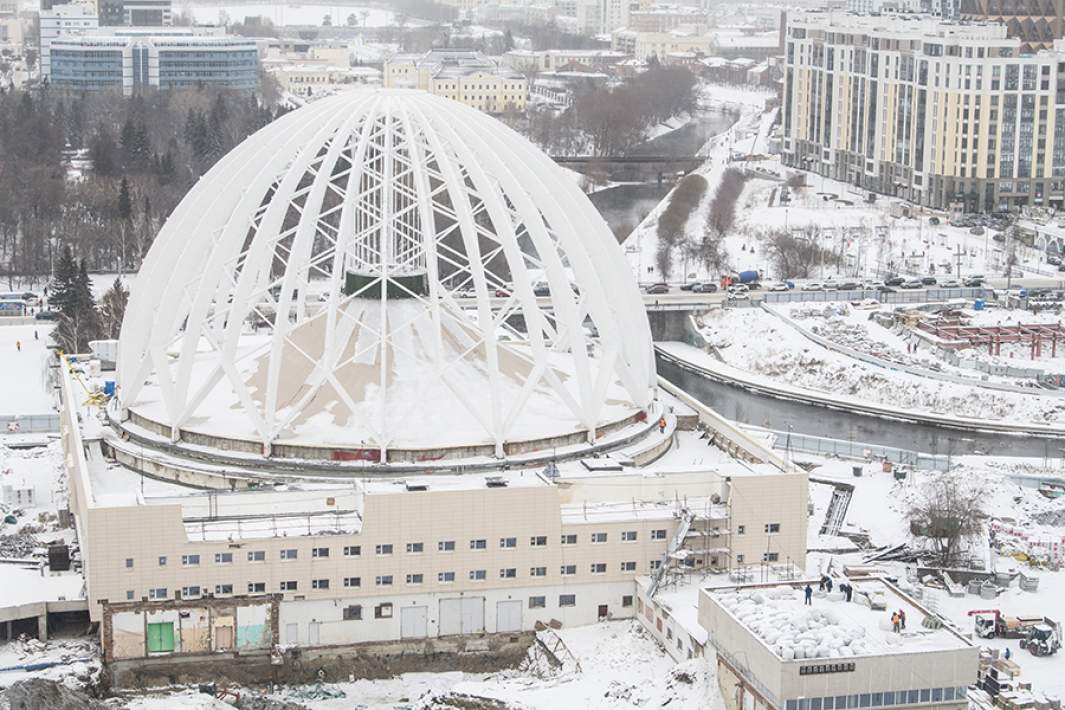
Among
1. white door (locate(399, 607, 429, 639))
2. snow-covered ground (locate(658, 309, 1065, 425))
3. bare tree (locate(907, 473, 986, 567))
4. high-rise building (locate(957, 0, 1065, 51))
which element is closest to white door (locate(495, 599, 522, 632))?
white door (locate(399, 607, 429, 639))

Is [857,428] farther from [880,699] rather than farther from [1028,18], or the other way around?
[1028,18]

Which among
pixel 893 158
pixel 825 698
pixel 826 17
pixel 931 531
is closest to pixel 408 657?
pixel 825 698

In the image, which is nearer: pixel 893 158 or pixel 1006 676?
pixel 1006 676

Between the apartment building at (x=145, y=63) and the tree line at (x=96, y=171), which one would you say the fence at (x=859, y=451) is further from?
the apartment building at (x=145, y=63)

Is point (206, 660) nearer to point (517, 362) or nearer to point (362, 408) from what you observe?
point (362, 408)

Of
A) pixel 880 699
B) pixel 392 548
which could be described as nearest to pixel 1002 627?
pixel 880 699

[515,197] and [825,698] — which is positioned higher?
[515,197]

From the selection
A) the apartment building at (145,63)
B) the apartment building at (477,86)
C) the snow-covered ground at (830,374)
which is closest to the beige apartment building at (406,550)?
the snow-covered ground at (830,374)
